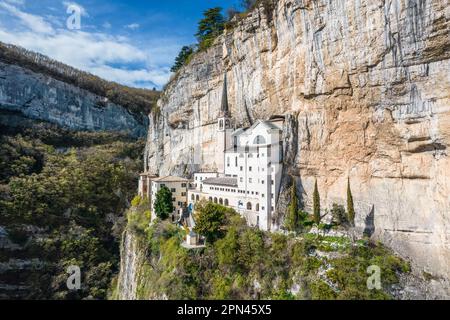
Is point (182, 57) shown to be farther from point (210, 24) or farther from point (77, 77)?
point (77, 77)

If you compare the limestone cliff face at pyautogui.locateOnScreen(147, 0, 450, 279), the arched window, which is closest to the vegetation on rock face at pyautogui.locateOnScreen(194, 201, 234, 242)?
the limestone cliff face at pyautogui.locateOnScreen(147, 0, 450, 279)

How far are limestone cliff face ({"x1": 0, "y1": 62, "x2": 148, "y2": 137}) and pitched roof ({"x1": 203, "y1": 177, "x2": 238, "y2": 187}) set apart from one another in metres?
41.9

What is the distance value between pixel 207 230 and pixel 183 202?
8.73m

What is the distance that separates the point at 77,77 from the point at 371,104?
61.2 m

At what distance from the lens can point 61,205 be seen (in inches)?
1671

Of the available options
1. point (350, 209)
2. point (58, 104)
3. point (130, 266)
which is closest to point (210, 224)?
point (350, 209)

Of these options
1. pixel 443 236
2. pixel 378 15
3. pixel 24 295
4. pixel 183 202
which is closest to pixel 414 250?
pixel 443 236

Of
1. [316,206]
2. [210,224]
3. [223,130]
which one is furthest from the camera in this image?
[223,130]

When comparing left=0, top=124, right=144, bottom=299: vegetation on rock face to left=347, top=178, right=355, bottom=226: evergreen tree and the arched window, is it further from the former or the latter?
left=347, top=178, right=355, bottom=226: evergreen tree

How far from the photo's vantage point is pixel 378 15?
19250mm

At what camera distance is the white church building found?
82.1 ft

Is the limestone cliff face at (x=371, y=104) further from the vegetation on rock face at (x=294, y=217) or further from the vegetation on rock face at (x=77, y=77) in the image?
the vegetation on rock face at (x=77, y=77)
